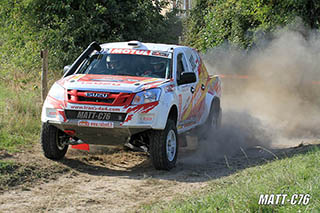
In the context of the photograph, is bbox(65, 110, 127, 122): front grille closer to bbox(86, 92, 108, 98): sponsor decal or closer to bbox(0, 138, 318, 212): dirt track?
bbox(86, 92, 108, 98): sponsor decal

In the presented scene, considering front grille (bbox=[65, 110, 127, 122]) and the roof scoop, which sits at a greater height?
the roof scoop

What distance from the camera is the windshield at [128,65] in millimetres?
9141

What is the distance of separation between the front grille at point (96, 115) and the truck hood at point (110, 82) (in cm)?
35

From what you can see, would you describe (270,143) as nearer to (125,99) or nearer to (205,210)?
(125,99)

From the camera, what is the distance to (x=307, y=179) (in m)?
6.31

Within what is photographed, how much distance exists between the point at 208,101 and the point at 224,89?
23.7 ft

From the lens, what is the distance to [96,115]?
806 centimetres

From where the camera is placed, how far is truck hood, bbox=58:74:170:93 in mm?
8156

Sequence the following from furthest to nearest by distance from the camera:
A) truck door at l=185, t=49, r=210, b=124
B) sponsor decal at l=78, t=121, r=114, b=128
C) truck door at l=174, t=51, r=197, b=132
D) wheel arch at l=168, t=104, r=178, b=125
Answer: truck door at l=185, t=49, r=210, b=124
truck door at l=174, t=51, r=197, b=132
wheel arch at l=168, t=104, r=178, b=125
sponsor decal at l=78, t=121, r=114, b=128

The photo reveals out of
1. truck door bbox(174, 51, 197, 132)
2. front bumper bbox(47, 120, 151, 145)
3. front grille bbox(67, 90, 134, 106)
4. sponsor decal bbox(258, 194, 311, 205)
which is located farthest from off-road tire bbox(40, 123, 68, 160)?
sponsor decal bbox(258, 194, 311, 205)

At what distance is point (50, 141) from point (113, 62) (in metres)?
1.75

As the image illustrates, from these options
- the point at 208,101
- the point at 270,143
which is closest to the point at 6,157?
the point at 208,101

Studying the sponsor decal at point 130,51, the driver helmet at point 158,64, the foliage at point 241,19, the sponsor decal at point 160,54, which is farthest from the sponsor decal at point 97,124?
the foliage at point 241,19

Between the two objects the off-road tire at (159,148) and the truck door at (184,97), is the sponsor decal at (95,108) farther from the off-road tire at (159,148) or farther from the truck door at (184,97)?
the truck door at (184,97)
